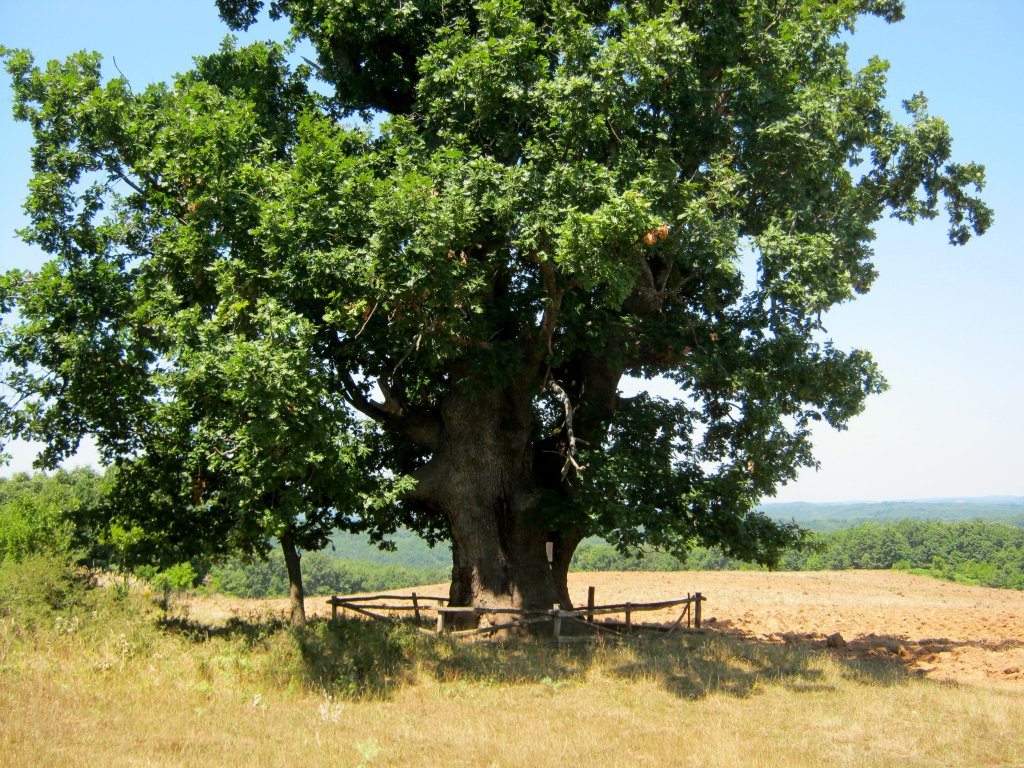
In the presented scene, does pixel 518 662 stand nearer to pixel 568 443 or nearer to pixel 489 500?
pixel 489 500

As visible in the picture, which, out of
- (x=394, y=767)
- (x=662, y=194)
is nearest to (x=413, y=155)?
(x=662, y=194)

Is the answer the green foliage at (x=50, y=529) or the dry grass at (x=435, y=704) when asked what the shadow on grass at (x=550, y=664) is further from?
the green foliage at (x=50, y=529)

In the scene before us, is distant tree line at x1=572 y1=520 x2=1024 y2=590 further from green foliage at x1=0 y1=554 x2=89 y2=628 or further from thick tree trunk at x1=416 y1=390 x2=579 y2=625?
green foliage at x1=0 y1=554 x2=89 y2=628

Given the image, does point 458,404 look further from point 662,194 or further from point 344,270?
point 662,194

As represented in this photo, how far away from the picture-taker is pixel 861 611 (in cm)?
2517

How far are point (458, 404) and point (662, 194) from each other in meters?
6.01

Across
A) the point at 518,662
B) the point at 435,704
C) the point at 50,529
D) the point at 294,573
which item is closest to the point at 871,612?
the point at 518,662

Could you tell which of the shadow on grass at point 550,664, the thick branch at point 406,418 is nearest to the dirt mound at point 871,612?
the shadow on grass at point 550,664

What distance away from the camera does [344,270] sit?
41.2ft

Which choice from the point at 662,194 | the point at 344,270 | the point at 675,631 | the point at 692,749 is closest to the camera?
the point at 692,749

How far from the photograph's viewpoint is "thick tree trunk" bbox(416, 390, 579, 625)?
648 inches

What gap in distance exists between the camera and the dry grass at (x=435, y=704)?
30.1 feet

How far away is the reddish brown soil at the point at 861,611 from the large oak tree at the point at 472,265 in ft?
16.7

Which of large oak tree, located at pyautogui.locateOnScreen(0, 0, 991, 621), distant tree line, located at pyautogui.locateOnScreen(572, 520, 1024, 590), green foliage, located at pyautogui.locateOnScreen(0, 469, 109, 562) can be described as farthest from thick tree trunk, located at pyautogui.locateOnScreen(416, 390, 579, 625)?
distant tree line, located at pyautogui.locateOnScreen(572, 520, 1024, 590)
